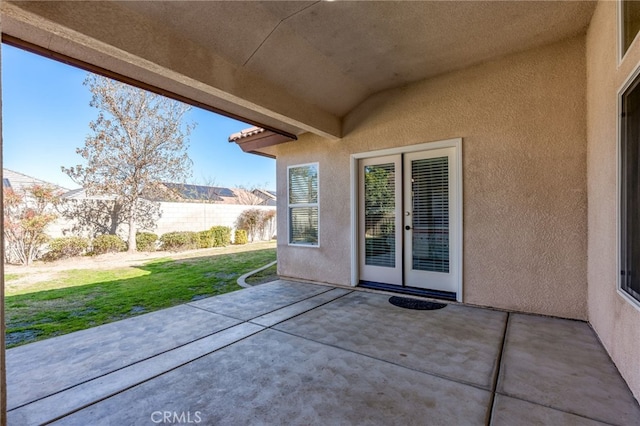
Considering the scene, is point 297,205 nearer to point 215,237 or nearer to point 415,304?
point 415,304

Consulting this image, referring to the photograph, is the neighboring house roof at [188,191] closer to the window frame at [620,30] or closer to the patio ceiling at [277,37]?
the patio ceiling at [277,37]

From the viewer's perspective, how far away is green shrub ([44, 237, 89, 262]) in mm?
8195

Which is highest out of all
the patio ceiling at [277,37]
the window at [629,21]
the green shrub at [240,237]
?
the patio ceiling at [277,37]

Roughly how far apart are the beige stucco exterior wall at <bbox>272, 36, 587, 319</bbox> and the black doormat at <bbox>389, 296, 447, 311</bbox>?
44cm

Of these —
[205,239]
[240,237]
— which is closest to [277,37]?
[205,239]

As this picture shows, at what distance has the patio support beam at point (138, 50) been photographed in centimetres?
223

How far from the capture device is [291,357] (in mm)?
2697

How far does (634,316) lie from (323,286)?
411 centimetres

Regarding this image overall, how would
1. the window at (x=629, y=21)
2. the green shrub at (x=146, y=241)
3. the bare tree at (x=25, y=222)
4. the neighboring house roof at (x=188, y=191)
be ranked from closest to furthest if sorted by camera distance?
the window at (x=629, y=21), the bare tree at (x=25, y=222), the green shrub at (x=146, y=241), the neighboring house roof at (x=188, y=191)

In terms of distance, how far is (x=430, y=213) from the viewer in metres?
4.56

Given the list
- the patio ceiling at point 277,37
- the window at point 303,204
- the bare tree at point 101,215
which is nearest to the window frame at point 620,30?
the patio ceiling at point 277,37

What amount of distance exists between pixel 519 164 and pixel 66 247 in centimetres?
1141
